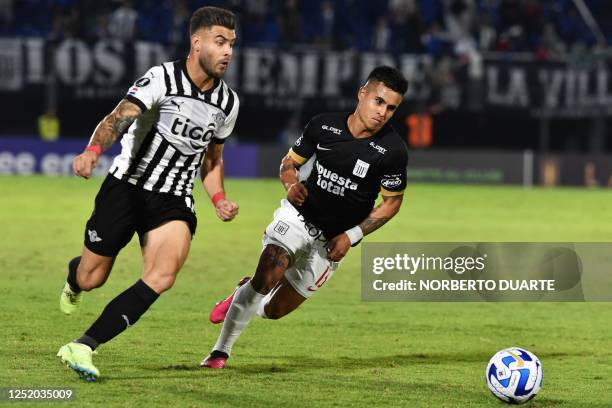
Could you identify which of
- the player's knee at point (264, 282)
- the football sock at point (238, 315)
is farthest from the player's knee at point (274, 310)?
the player's knee at point (264, 282)

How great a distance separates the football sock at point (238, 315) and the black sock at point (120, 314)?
921mm

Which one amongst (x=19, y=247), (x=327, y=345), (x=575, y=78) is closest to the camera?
(x=327, y=345)

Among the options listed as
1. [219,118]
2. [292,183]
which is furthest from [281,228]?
[219,118]

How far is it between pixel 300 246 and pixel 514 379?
201 centimetres

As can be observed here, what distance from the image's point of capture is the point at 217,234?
60.0ft

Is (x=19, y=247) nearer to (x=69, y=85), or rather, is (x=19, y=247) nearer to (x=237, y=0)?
(x=69, y=85)

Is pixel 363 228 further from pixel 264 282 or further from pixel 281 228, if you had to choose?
pixel 264 282

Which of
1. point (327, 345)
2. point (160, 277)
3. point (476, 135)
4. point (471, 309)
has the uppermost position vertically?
point (160, 277)

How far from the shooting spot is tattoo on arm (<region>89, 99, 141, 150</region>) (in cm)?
712

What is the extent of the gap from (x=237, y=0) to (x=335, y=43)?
2.88 metres

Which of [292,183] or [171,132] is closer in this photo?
[171,132]

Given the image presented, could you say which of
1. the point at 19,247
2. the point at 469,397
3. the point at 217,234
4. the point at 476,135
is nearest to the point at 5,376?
the point at 469,397

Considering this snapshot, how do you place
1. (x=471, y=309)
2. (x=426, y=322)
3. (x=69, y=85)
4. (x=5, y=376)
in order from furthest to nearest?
(x=69, y=85) → (x=471, y=309) → (x=426, y=322) → (x=5, y=376)

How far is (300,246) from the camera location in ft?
27.4
